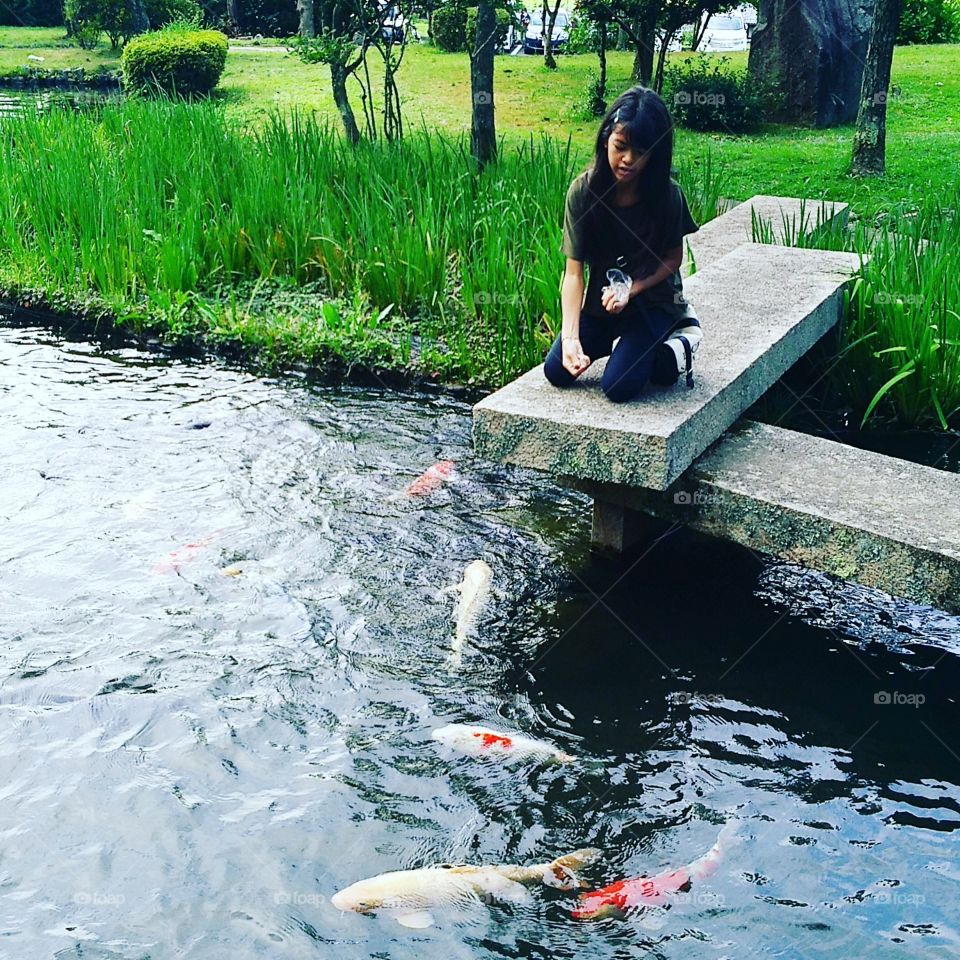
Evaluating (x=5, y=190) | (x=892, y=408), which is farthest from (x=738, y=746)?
(x=5, y=190)

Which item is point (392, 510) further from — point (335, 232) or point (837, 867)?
point (335, 232)

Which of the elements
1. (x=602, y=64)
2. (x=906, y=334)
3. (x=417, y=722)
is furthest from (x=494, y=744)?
(x=602, y=64)

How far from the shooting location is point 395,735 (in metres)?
3.73

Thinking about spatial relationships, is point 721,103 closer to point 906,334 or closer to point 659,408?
point 906,334

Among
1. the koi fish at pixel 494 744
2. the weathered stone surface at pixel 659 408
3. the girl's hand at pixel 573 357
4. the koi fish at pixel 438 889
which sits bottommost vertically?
the koi fish at pixel 438 889

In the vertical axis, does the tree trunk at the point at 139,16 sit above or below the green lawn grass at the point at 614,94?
above

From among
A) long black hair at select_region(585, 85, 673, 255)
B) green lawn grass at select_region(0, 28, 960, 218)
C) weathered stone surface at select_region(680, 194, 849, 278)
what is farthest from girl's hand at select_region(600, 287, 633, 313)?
green lawn grass at select_region(0, 28, 960, 218)

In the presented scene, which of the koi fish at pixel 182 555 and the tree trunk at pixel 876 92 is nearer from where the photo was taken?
the koi fish at pixel 182 555

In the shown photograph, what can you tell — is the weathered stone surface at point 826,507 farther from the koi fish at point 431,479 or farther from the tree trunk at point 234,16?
the tree trunk at point 234,16

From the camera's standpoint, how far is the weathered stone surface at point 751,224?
22.2 ft

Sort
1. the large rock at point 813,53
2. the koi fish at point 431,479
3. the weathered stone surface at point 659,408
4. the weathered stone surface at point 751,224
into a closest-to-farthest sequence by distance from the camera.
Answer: the weathered stone surface at point 659,408 < the koi fish at point 431,479 < the weathered stone surface at point 751,224 < the large rock at point 813,53

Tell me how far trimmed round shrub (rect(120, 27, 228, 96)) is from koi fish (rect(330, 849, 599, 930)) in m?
17.3

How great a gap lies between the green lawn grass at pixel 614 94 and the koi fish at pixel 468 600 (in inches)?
160

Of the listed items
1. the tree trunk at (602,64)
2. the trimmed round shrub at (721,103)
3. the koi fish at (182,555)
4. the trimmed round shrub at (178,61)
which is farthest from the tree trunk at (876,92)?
the trimmed round shrub at (178,61)
